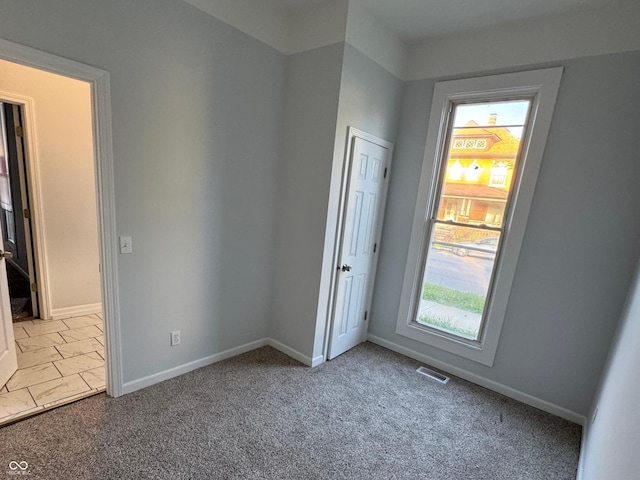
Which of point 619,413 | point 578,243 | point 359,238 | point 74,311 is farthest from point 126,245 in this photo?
→ point 578,243

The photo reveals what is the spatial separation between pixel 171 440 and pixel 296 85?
269 centimetres

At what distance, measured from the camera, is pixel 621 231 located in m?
2.02

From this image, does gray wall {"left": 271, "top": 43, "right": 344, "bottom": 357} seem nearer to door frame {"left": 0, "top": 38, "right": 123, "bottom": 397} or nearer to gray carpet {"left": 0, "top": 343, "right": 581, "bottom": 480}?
gray carpet {"left": 0, "top": 343, "right": 581, "bottom": 480}

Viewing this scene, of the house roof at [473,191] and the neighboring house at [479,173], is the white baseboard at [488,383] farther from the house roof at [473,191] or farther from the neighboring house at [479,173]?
the house roof at [473,191]

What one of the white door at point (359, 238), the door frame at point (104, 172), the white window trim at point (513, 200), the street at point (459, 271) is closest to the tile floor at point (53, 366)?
the door frame at point (104, 172)

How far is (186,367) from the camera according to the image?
2412 millimetres

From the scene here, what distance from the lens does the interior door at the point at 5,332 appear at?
2.03 meters

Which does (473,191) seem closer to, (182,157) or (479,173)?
(479,173)

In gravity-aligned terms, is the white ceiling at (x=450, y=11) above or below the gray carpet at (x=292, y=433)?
above

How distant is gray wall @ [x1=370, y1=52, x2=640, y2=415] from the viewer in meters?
2.00

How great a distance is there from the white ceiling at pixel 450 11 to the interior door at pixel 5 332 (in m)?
2.73

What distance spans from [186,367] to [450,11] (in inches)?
134

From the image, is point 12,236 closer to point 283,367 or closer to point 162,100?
point 162,100

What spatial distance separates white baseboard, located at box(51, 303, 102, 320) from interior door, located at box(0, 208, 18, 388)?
1.06 m
